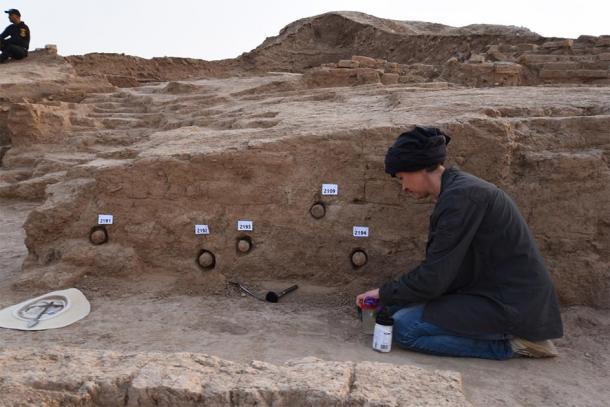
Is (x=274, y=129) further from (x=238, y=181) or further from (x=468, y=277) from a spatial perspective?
(x=468, y=277)

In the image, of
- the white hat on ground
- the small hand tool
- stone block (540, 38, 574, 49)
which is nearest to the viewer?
the white hat on ground

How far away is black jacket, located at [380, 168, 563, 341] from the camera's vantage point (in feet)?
9.60

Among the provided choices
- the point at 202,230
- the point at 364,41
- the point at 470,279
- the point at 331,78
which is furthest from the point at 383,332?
the point at 364,41

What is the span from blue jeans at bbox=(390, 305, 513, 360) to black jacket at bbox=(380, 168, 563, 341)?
0.05 meters

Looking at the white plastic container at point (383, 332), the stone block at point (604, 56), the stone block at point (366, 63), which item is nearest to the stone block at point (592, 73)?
the stone block at point (604, 56)

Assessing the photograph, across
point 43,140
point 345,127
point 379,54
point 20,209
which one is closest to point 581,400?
point 345,127

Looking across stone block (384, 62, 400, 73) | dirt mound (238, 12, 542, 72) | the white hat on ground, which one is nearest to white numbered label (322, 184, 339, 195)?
the white hat on ground

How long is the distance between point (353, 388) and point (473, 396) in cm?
78

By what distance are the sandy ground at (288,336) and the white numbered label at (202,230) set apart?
43 cm

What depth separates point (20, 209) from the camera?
6.93 m

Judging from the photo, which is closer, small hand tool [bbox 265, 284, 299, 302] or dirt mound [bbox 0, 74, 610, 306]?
dirt mound [bbox 0, 74, 610, 306]

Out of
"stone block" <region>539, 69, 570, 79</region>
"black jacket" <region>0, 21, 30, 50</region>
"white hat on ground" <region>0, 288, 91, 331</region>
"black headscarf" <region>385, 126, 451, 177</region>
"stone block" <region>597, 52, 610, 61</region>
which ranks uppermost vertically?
"black jacket" <region>0, 21, 30, 50</region>

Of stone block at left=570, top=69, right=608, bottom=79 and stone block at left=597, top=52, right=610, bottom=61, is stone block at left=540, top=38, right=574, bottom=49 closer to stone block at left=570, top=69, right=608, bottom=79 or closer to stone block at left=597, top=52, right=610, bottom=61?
stone block at left=597, top=52, right=610, bottom=61

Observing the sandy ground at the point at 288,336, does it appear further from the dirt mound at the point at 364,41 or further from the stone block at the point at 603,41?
the dirt mound at the point at 364,41
